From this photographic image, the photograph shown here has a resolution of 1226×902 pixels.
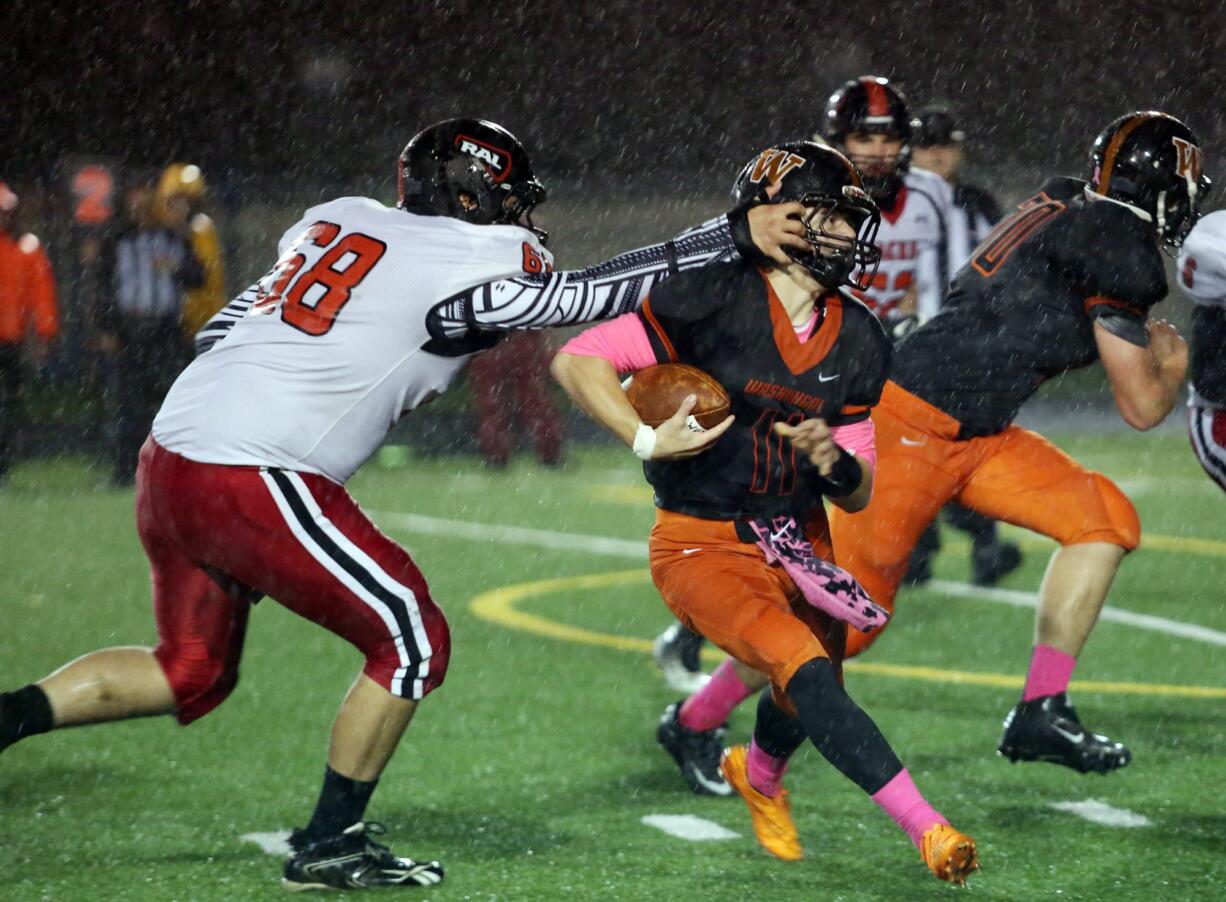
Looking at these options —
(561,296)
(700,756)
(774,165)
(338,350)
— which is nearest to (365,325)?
(338,350)

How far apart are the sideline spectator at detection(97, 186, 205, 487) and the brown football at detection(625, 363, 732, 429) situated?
9174mm

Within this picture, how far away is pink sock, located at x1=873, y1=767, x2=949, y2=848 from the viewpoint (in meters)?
3.62

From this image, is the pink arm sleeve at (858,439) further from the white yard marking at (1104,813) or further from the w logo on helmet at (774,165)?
the white yard marking at (1104,813)

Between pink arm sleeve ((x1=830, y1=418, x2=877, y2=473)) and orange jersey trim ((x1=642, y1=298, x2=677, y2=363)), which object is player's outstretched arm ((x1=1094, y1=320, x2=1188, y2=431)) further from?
orange jersey trim ((x1=642, y1=298, x2=677, y2=363))

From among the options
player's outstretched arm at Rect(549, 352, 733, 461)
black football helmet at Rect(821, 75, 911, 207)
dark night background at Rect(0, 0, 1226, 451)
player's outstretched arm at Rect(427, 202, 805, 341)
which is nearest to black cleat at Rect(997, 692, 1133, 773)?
player's outstretched arm at Rect(549, 352, 733, 461)

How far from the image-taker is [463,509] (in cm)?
1122

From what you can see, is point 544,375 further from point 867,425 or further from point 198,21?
point 867,425

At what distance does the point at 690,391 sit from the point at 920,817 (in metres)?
1.02

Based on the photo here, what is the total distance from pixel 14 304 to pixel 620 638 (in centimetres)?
663

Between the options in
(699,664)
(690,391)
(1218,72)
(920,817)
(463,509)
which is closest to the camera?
(920,817)

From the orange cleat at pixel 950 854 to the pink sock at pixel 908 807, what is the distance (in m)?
0.05

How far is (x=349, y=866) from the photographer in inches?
160

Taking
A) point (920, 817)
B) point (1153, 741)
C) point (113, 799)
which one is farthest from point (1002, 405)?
point (113, 799)

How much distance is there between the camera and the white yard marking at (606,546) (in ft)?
23.9
